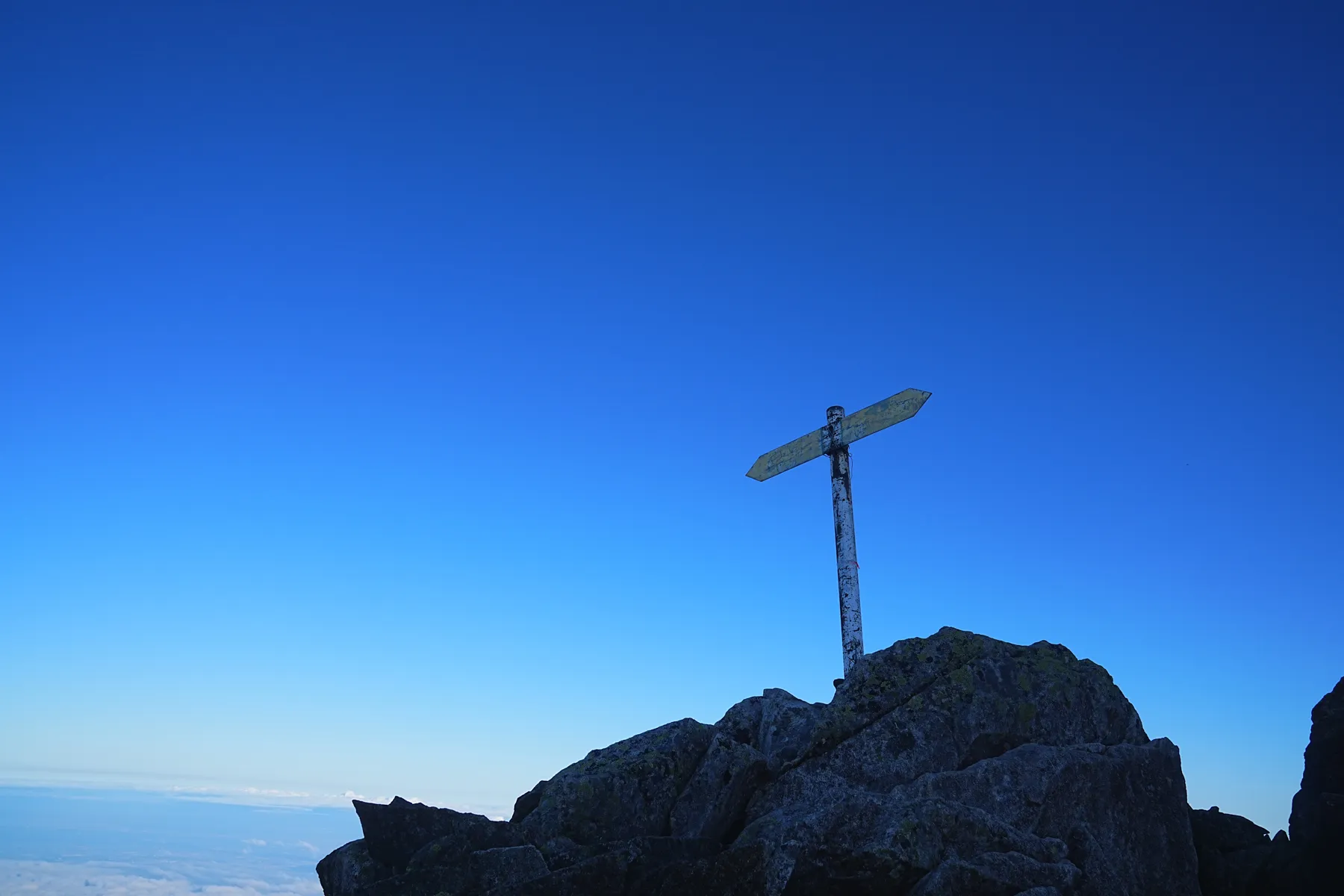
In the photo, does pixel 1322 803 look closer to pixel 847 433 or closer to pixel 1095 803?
pixel 1095 803

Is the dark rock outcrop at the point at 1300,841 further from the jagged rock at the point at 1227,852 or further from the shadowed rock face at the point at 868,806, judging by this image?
the shadowed rock face at the point at 868,806

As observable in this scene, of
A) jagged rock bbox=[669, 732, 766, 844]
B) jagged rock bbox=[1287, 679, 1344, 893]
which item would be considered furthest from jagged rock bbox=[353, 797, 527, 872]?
jagged rock bbox=[1287, 679, 1344, 893]

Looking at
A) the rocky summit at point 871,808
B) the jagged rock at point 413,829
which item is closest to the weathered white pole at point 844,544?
the rocky summit at point 871,808

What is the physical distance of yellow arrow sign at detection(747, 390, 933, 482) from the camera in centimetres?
2103

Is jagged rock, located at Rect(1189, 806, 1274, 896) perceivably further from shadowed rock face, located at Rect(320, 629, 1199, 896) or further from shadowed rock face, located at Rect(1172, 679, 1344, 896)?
shadowed rock face, located at Rect(320, 629, 1199, 896)

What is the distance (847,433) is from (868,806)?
10507 mm

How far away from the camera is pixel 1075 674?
1705 cm

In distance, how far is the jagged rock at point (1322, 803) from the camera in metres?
13.1

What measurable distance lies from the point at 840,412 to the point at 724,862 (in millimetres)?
12790

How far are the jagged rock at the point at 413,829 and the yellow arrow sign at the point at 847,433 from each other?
1141 cm

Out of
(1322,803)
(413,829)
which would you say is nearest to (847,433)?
(1322,803)

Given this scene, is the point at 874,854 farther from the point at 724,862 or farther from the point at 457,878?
the point at 457,878

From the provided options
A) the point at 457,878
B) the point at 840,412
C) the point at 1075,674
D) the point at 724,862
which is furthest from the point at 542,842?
the point at 840,412

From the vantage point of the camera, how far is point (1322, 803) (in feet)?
44.3
